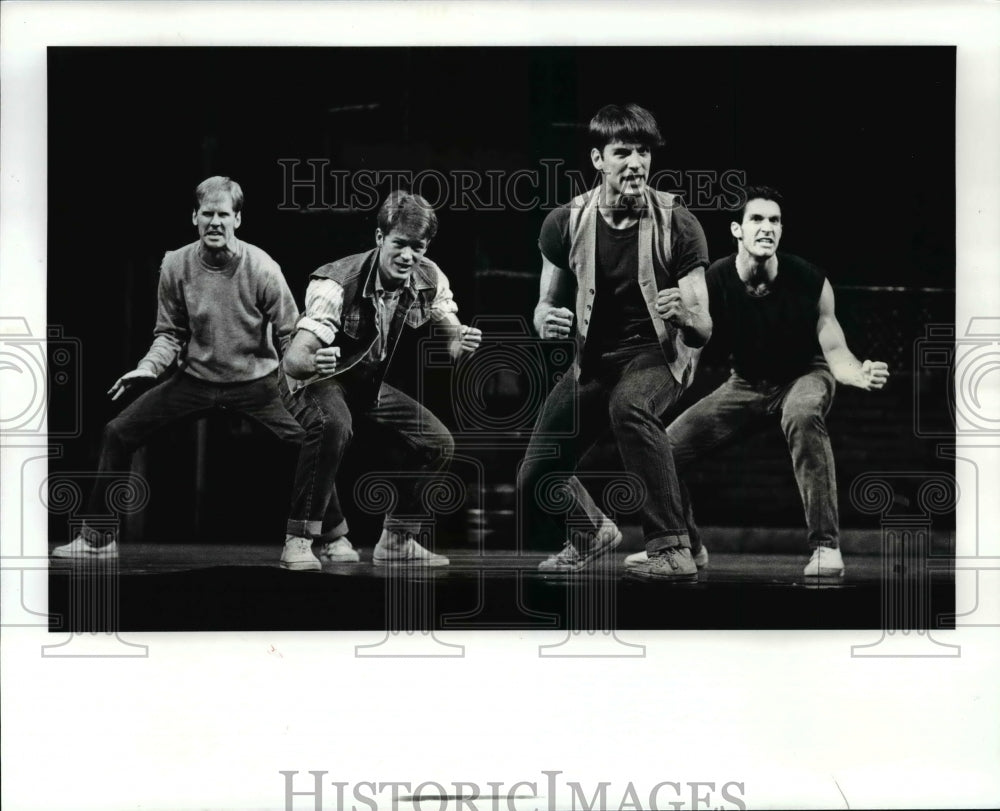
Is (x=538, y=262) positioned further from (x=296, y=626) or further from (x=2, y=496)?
(x=2, y=496)

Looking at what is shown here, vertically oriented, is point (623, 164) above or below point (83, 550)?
above

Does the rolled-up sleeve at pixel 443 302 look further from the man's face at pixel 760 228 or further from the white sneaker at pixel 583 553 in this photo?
the man's face at pixel 760 228

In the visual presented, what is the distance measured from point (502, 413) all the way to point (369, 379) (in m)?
0.56

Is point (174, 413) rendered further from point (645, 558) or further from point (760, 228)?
point (760, 228)

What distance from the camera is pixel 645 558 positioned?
603 cm

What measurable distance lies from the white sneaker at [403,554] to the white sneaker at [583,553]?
42cm

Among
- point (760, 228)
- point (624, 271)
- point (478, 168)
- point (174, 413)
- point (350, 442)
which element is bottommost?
point (350, 442)

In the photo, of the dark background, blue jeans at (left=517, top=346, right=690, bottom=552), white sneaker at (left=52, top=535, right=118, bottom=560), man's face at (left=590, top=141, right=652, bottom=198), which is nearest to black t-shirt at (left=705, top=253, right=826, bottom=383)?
the dark background

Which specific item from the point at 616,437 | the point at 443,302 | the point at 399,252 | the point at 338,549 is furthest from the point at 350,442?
the point at 616,437

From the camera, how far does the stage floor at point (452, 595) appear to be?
5996 mm

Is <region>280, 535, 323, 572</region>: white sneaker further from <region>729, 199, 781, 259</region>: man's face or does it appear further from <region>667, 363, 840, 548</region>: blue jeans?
<region>729, 199, 781, 259</region>: man's face

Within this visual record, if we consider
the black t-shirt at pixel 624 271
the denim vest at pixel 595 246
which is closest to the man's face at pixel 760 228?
the black t-shirt at pixel 624 271

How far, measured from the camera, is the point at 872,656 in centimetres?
604

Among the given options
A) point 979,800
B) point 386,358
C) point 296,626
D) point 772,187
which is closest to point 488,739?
point 296,626
